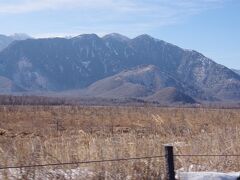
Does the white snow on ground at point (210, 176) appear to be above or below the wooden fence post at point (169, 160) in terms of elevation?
below

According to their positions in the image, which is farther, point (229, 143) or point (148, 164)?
point (229, 143)

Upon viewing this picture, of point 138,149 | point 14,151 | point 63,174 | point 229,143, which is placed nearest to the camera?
point 63,174

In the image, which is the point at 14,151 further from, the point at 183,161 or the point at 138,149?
the point at 183,161

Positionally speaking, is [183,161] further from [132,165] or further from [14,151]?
[14,151]

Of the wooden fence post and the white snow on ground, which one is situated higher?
the wooden fence post

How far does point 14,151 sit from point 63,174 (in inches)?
43.7

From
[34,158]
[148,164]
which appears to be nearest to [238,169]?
[148,164]

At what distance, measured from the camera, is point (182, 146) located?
11547 mm

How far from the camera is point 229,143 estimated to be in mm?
11273

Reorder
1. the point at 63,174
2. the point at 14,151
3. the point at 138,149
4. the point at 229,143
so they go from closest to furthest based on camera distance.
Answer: the point at 63,174 → the point at 14,151 → the point at 138,149 → the point at 229,143

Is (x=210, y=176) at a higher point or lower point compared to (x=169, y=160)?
lower

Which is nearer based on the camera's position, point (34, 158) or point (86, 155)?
point (34, 158)

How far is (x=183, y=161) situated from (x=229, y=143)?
142cm

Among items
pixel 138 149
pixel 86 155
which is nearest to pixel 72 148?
pixel 86 155
